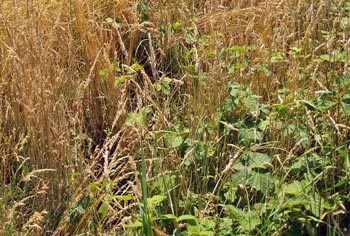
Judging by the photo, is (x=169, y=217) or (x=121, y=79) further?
(x=121, y=79)

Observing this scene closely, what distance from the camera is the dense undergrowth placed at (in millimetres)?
1804

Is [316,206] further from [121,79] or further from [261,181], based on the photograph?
[121,79]

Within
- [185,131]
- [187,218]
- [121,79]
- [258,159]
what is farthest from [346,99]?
[121,79]

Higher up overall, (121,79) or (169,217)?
(121,79)

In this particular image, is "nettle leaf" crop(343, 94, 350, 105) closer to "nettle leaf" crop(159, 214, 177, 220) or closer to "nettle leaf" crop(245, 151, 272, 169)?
"nettle leaf" crop(245, 151, 272, 169)

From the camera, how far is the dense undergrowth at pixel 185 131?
1.80m

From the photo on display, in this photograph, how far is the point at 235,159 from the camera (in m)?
1.78

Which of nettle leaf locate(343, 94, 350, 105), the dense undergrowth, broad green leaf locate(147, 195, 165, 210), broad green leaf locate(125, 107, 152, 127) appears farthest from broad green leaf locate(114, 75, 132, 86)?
nettle leaf locate(343, 94, 350, 105)

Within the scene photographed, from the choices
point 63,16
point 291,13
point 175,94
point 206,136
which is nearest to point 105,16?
point 63,16

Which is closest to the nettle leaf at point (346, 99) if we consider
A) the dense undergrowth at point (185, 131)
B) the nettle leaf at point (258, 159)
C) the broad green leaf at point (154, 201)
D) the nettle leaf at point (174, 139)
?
the dense undergrowth at point (185, 131)

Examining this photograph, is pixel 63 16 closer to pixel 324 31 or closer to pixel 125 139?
pixel 125 139

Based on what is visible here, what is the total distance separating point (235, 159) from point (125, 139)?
507 millimetres

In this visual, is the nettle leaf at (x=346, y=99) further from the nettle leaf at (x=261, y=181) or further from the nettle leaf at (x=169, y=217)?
the nettle leaf at (x=169, y=217)

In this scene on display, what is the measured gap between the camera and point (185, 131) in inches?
81.0
